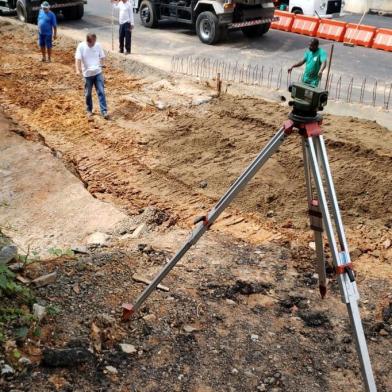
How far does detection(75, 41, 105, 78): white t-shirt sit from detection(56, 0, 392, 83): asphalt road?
3.96 metres

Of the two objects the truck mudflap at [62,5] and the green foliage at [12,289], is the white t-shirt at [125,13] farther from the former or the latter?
the green foliage at [12,289]

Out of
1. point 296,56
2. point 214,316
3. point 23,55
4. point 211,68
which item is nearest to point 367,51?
point 296,56

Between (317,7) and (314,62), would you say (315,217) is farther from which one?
(317,7)

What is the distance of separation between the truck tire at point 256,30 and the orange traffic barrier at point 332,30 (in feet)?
5.92

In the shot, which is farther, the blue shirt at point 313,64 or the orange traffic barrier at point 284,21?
the orange traffic barrier at point 284,21

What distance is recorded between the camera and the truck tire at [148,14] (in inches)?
758

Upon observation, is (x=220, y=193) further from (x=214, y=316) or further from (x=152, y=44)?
(x=152, y=44)

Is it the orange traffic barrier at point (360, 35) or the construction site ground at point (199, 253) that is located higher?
the orange traffic barrier at point (360, 35)

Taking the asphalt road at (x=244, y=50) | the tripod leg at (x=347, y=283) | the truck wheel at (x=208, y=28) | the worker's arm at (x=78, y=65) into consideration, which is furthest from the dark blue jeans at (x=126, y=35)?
the tripod leg at (x=347, y=283)

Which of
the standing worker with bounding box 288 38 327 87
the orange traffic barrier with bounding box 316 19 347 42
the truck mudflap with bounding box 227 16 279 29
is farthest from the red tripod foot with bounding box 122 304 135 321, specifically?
the orange traffic barrier with bounding box 316 19 347 42

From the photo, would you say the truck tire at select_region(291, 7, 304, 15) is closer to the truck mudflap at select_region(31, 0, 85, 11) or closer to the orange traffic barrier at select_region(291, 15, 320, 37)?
the orange traffic barrier at select_region(291, 15, 320, 37)

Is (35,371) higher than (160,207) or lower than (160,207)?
higher

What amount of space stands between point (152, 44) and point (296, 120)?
14.6 m

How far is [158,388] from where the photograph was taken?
4.09 meters
